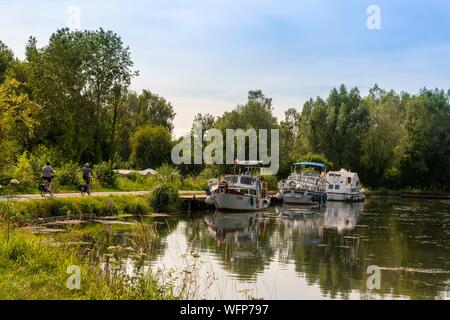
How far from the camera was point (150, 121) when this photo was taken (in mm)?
97000

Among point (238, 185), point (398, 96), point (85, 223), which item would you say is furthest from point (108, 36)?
point (398, 96)

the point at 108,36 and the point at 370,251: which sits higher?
the point at 108,36

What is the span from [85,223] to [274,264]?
40.6 ft

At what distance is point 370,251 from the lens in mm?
26562

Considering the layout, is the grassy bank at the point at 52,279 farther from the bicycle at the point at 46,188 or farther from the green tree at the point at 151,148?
the green tree at the point at 151,148

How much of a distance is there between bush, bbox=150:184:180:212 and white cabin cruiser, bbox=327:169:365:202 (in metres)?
30.8

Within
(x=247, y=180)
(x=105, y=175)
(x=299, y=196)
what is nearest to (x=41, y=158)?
(x=105, y=175)

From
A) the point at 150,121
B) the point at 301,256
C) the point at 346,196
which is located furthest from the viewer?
the point at 150,121

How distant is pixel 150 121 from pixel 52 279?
85.2 meters

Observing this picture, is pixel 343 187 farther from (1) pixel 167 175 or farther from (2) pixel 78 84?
(2) pixel 78 84

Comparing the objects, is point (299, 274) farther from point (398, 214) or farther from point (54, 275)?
point (398, 214)

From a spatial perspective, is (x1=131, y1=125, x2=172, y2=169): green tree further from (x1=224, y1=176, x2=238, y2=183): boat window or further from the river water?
the river water

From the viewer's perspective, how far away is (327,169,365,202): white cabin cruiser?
68250 millimetres

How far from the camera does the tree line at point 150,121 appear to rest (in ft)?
167
